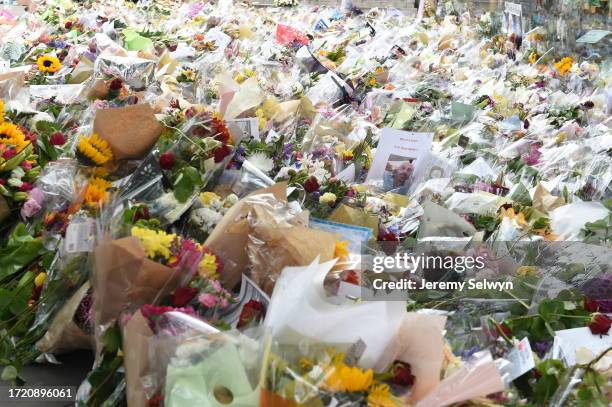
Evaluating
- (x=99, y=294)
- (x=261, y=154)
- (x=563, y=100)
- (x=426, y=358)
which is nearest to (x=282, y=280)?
(x=426, y=358)

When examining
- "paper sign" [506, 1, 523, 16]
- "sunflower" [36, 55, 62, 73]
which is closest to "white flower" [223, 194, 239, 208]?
"sunflower" [36, 55, 62, 73]

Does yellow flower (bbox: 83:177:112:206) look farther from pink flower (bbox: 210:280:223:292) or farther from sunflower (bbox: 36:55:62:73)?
sunflower (bbox: 36:55:62:73)

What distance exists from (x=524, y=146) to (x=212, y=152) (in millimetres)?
1978

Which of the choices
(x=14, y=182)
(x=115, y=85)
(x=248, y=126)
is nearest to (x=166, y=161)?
(x=14, y=182)

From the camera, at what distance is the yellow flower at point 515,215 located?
8.28 ft

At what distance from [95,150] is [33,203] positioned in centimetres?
25

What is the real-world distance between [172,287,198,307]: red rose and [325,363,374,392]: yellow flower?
442 mm

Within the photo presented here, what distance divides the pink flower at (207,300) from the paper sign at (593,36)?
5.71 metres

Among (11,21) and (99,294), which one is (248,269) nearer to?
(99,294)

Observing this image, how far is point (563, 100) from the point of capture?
5.07 m

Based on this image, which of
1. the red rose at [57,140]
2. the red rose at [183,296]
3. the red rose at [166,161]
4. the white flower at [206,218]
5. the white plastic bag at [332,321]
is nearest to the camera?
the white plastic bag at [332,321]

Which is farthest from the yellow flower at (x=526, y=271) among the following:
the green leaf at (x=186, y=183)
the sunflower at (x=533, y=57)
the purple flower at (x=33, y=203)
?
the sunflower at (x=533, y=57)

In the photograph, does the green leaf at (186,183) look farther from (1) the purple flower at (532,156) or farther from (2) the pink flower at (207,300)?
(1) the purple flower at (532,156)

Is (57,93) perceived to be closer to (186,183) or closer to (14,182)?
(14,182)
